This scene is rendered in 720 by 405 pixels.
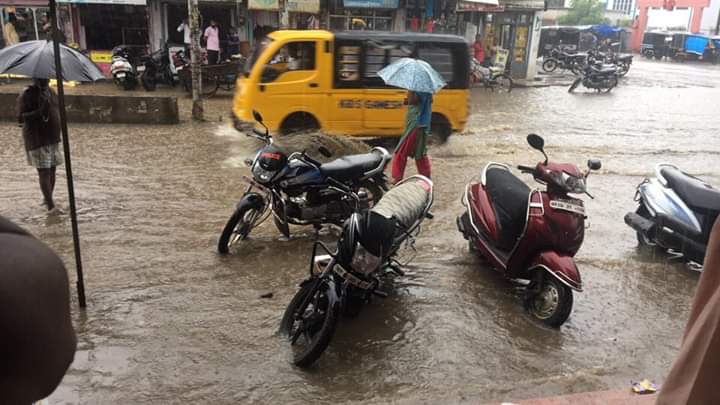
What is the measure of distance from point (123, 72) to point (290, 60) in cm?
809

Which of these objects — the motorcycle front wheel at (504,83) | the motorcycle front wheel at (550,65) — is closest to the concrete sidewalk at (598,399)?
the motorcycle front wheel at (504,83)

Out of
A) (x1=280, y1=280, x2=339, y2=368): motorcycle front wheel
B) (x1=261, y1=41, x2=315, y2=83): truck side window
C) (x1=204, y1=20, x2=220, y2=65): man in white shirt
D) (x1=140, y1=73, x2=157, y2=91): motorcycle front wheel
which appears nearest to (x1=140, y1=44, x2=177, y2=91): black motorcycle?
(x1=140, y1=73, x2=157, y2=91): motorcycle front wheel

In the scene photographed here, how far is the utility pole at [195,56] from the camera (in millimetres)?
12038

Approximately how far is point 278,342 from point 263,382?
18.7 inches

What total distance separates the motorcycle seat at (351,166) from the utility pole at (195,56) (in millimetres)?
7191

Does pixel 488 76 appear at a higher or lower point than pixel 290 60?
lower

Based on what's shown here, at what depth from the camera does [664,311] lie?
511 cm

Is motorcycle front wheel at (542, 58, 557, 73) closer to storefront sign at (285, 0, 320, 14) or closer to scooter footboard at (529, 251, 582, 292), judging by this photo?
storefront sign at (285, 0, 320, 14)

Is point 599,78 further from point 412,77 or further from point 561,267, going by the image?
point 561,267

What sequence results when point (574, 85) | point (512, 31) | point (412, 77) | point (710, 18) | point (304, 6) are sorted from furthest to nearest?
1. point (710, 18)
2. point (512, 31)
3. point (574, 85)
4. point (304, 6)
5. point (412, 77)

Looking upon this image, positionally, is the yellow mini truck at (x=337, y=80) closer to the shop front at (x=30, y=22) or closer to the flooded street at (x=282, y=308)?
the flooded street at (x=282, y=308)

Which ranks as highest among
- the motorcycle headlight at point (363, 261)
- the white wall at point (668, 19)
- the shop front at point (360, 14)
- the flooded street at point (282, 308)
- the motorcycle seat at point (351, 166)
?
the white wall at point (668, 19)

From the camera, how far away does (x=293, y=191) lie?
565 cm

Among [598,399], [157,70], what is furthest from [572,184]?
[157,70]
